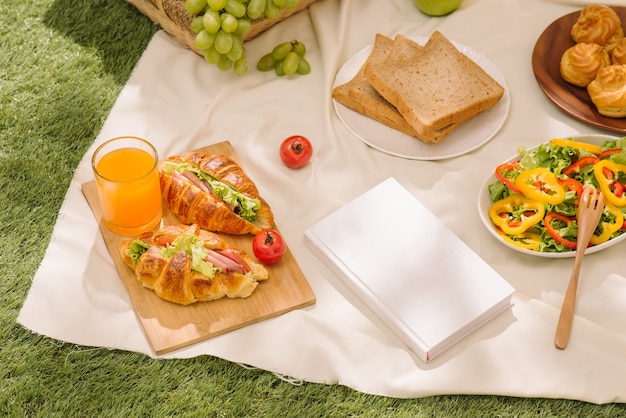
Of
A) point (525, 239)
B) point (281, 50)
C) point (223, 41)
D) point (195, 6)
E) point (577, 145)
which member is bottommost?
point (525, 239)

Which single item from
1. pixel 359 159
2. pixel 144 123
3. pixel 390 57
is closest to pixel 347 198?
pixel 359 159

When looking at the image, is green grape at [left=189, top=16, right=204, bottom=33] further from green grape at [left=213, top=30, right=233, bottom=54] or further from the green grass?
the green grass

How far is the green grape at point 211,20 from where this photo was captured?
2.66 metres

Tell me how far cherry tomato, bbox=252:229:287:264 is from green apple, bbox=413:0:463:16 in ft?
4.16

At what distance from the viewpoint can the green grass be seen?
6.87ft

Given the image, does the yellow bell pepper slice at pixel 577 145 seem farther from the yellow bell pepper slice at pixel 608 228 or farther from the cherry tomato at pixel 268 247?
the cherry tomato at pixel 268 247

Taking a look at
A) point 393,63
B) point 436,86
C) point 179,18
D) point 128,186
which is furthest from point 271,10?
point 128,186

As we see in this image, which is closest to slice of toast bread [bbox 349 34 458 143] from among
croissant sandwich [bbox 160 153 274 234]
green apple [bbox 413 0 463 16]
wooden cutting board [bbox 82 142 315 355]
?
green apple [bbox 413 0 463 16]

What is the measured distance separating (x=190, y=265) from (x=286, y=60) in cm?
97

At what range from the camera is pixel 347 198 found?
262cm

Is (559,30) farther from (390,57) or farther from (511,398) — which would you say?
(511,398)

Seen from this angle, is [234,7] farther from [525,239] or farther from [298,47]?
[525,239]

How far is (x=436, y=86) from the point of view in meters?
2.80

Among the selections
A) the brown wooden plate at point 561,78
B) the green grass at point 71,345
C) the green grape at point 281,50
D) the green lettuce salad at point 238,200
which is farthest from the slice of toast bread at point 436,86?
the green grass at point 71,345
